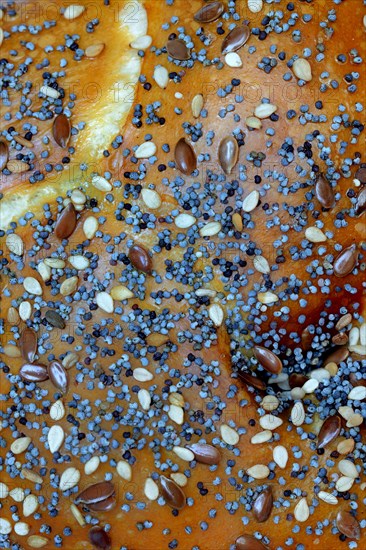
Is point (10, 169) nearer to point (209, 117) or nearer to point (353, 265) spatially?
point (209, 117)

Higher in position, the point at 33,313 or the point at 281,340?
the point at 33,313

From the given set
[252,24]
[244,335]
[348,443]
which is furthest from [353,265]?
[252,24]

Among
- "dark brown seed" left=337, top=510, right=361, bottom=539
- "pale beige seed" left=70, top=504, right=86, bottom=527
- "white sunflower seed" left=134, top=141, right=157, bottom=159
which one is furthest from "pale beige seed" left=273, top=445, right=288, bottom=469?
"white sunflower seed" left=134, top=141, right=157, bottom=159

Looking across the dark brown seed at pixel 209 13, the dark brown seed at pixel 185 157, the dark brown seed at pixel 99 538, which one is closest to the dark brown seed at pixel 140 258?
the dark brown seed at pixel 185 157

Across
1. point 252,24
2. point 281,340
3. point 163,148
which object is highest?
point 252,24

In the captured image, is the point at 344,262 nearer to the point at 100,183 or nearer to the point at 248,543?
the point at 100,183

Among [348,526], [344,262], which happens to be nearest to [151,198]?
[344,262]
